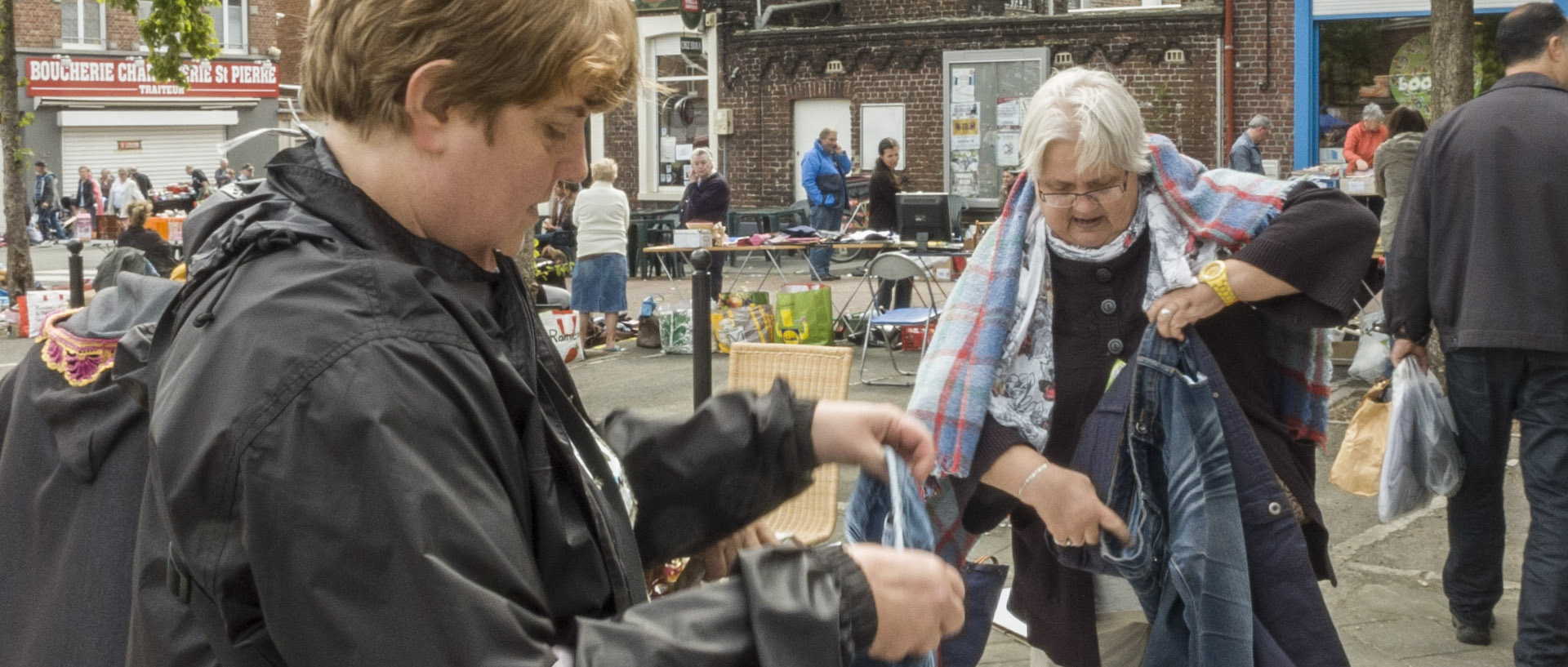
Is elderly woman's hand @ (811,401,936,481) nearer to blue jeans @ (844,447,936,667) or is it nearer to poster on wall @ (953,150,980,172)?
blue jeans @ (844,447,936,667)

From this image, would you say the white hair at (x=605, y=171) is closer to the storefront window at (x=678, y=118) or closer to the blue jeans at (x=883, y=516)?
the blue jeans at (x=883, y=516)

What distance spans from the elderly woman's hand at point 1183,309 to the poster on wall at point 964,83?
69.0 ft

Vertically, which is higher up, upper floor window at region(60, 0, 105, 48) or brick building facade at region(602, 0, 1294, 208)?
upper floor window at region(60, 0, 105, 48)

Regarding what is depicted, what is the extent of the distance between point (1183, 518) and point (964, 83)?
69.7ft

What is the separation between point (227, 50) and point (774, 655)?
42470 millimetres

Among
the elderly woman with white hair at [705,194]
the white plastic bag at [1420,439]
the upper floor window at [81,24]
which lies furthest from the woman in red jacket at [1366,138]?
the upper floor window at [81,24]

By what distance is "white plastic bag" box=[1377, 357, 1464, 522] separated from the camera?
480 cm

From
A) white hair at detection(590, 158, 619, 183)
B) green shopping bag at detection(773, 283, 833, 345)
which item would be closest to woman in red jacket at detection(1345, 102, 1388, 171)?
green shopping bag at detection(773, 283, 833, 345)

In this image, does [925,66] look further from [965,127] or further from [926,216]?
[926,216]

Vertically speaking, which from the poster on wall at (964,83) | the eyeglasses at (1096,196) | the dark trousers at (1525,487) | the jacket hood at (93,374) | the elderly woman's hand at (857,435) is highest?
the poster on wall at (964,83)

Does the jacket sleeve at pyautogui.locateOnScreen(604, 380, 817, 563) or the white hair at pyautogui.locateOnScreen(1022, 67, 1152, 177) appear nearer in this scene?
the jacket sleeve at pyautogui.locateOnScreen(604, 380, 817, 563)

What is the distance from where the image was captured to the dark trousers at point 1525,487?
4.49 m

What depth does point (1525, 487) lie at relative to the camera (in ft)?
15.5

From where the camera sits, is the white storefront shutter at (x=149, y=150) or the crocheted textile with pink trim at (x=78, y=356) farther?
the white storefront shutter at (x=149, y=150)
